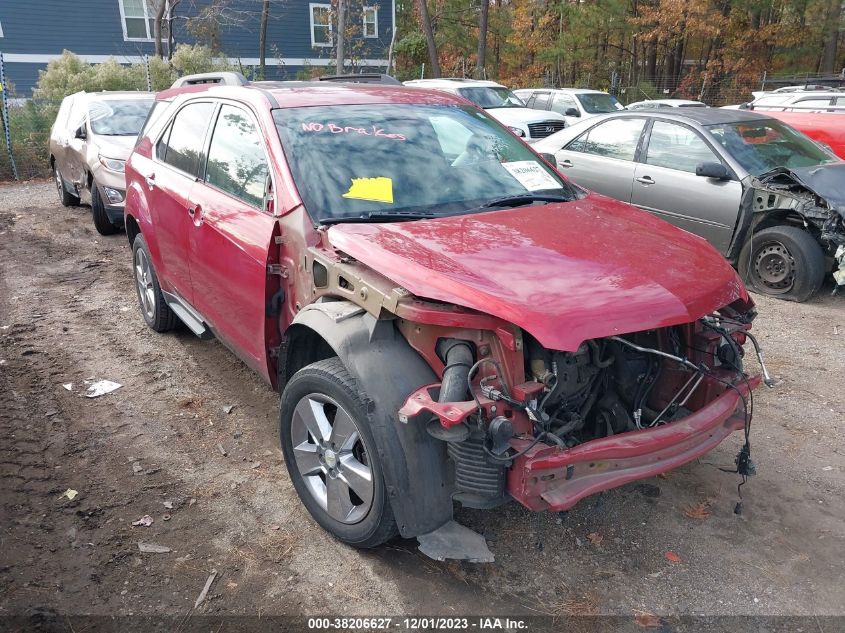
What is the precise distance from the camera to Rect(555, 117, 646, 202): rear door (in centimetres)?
755

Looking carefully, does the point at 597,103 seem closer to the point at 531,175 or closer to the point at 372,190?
the point at 531,175

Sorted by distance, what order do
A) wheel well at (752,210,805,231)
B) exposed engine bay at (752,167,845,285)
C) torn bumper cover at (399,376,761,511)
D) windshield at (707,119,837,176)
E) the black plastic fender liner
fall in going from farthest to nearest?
windshield at (707,119,837,176), wheel well at (752,210,805,231), exposed engine bay at (752,167,845,285), the black plastic fender liner, torn bumper cover at (399,376,761,511)

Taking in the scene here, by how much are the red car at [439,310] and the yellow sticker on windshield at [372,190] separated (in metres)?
0.01

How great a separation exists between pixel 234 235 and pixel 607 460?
2259mm

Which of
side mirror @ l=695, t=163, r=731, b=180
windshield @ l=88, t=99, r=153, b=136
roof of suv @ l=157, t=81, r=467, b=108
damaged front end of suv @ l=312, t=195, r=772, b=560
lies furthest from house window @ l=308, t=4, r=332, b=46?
damaged front end of suv @ l=312, t=195, r=772, b=560

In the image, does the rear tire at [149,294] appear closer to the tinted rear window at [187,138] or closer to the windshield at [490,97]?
the tinted rear window at [187,138]

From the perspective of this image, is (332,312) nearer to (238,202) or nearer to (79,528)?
(238,202)

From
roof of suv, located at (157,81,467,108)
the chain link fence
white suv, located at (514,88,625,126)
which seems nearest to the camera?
roof of suv, located at (157,81,467,108)

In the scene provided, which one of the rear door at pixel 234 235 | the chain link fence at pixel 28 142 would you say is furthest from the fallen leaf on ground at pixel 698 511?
the chain link fence at pixel 28 142

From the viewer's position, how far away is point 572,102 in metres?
16.1

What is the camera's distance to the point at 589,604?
2818 millimetres

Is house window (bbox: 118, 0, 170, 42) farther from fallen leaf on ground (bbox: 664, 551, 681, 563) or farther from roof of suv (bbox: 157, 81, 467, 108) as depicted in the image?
fallen leaf on ground (bbox: 664, 551, 681, 563)

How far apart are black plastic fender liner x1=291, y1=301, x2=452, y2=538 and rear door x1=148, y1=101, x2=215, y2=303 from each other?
6.36 feet

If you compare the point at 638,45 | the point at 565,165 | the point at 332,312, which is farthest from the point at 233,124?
the point at 638,45
